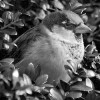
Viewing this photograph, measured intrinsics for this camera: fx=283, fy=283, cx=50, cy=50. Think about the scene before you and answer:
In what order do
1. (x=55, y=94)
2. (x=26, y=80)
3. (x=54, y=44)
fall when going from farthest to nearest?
(x=54, y=44) → (x=55, y=94) → (x=26, y=80)

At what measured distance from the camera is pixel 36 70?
195 centimetres

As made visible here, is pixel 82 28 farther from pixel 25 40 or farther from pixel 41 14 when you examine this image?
pixel 25 40

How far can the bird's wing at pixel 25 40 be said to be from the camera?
2.82 metres

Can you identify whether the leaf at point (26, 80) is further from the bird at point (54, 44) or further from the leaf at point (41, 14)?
the leaf at point (41, 14)

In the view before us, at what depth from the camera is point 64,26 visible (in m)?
2.95

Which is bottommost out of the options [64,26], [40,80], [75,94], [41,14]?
[75,94]

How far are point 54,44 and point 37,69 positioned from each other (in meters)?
0.84

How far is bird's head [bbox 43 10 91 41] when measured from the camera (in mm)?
2781

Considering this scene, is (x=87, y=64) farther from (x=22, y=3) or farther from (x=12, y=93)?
(x=12, y=93)

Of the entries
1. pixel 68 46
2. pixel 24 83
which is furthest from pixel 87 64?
pixel 24 83

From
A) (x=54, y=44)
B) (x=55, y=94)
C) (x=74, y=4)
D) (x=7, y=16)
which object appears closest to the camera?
(x=55, y=94)

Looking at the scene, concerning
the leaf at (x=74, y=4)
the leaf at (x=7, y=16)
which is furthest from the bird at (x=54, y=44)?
the leaf at (x=7, y=16)

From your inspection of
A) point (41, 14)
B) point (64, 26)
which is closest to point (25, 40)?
point (41, 14)

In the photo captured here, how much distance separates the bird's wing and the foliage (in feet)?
0.20
